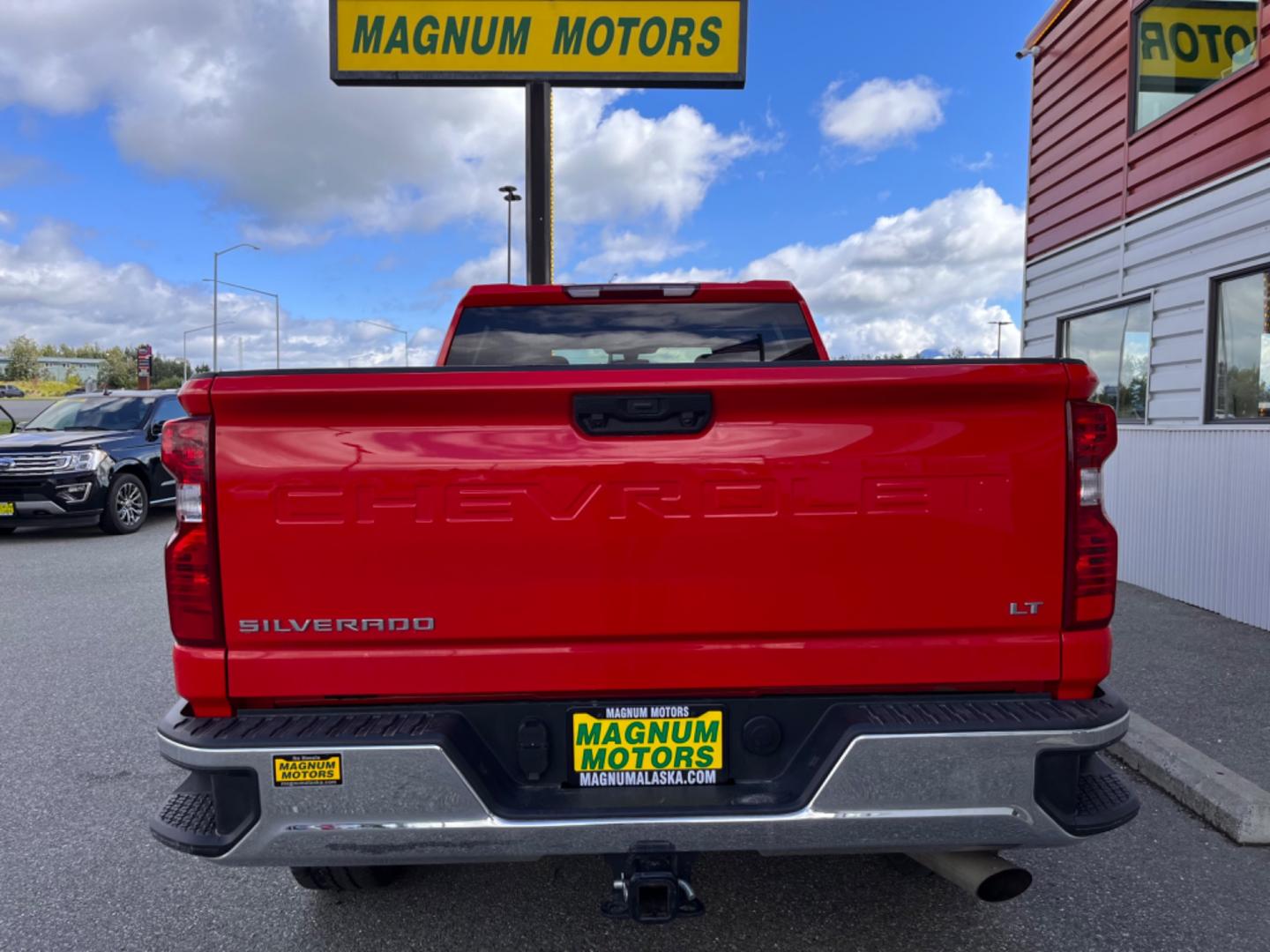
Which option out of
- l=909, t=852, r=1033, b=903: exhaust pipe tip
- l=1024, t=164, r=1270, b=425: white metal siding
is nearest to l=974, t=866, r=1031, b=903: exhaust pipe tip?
l=909, t=852, r=1033, b=903: exhaust pipe tip

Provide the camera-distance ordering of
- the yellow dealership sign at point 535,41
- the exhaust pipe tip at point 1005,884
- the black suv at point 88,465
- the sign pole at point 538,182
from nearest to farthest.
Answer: the exhaust pipe tip at point 1005,884
the yellow dealership sign at point 535,41
the sign pole at point 538,182
the black suv at point 88,465

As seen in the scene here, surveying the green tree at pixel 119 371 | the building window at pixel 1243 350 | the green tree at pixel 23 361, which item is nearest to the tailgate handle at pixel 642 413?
the building window at pixel 1243 350

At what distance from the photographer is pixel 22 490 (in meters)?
10.3

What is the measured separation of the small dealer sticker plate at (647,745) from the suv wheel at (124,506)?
424 inches

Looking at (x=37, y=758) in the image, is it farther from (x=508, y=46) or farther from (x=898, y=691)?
(x=508, y=46)

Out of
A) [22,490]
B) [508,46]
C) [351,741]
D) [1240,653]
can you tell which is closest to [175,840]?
[351,741]

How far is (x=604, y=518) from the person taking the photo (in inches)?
81.1

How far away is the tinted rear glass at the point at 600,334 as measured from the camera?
145 inches

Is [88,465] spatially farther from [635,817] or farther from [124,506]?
[635,817]

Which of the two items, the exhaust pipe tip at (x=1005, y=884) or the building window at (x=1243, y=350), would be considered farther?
the building window at (x=1243, y=350)

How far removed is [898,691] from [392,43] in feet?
26.6

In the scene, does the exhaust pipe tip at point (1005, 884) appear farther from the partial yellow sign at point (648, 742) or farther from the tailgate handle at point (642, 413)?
the tailgate handle at point (642, 413)

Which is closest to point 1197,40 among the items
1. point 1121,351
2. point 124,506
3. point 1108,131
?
point 1108,131

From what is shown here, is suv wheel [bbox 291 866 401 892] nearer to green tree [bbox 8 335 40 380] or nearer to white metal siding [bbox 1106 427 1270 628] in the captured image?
white metal siding [bbox 1106 427 1270 628]
